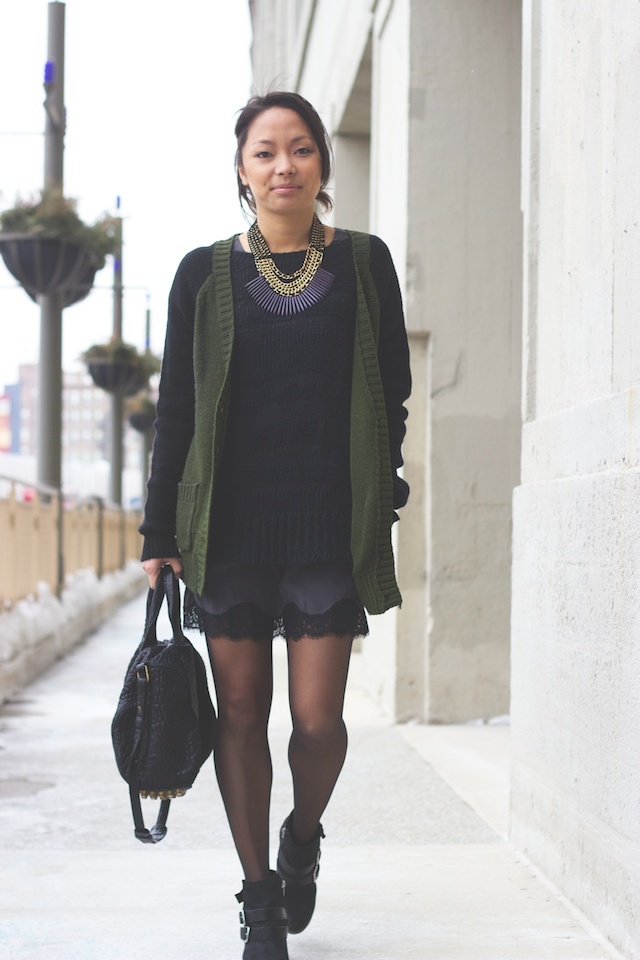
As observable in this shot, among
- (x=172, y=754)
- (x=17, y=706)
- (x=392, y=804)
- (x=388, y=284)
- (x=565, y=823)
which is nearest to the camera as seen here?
(x=172, y=754)

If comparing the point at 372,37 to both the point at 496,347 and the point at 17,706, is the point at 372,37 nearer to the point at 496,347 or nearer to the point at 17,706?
the point at 496,347

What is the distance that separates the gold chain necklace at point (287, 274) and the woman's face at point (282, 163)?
0.24ft

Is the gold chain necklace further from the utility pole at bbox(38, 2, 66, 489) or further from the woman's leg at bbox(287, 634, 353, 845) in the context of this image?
the utility pole at bbox(38, 2, 66, 489)

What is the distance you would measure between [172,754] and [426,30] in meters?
5.24

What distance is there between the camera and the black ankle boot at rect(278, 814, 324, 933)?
3.27 m

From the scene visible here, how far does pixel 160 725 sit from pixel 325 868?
51.2 inches

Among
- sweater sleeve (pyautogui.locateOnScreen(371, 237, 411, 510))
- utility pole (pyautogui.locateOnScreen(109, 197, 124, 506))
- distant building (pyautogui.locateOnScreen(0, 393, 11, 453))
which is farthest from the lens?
distant building (pyautogui.locateOnScreen(0, 393, 11, 453))

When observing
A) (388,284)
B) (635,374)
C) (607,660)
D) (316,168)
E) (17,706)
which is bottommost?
(17,706)

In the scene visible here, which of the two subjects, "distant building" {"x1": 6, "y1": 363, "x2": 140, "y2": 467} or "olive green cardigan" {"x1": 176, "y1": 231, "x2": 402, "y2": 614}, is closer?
"olive green cardigan" {"x1": 176, "y1": 231, "x2": 402, "y2": 614}

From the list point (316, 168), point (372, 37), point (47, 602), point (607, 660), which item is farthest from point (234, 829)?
point (47, 602)

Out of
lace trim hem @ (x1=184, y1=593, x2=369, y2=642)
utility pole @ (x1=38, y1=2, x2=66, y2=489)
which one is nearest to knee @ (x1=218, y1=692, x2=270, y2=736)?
lace trim hem @ (x1=184, y1=593, x2=369, y2=642)

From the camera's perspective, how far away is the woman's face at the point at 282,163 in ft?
10.3

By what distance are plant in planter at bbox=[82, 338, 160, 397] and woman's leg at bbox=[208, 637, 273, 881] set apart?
2030cm

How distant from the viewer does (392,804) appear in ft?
17.0
